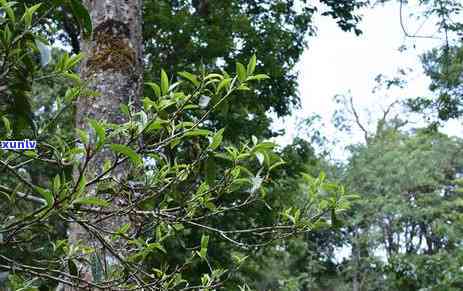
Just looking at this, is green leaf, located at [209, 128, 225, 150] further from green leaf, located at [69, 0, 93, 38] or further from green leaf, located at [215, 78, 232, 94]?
green leaf, located at [69, 0, 93, 38]

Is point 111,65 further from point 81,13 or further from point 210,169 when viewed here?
point 81,13

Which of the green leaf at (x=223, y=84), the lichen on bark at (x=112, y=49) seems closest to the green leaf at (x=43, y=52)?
the green leaf at (x=223, y=84)

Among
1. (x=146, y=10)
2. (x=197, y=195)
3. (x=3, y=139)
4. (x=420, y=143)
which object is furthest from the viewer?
(x=420, y=143)

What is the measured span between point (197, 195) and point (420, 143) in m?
18.5

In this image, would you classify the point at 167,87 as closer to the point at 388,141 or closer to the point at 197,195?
the point at 197,195

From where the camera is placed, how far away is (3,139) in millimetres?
948

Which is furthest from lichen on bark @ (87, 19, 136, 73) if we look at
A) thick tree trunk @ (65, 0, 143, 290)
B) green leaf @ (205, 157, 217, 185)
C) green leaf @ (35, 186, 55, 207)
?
green leaf @ (35, 186, 55, 207)

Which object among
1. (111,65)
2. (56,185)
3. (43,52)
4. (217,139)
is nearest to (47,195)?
(56,185)

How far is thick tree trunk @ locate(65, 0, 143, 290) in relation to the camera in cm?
174

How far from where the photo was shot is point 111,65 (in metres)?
1.79

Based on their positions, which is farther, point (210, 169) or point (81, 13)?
point (210, 169)

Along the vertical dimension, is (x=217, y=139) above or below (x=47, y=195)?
above

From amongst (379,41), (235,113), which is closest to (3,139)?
(235,113)

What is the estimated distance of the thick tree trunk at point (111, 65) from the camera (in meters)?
1.74
